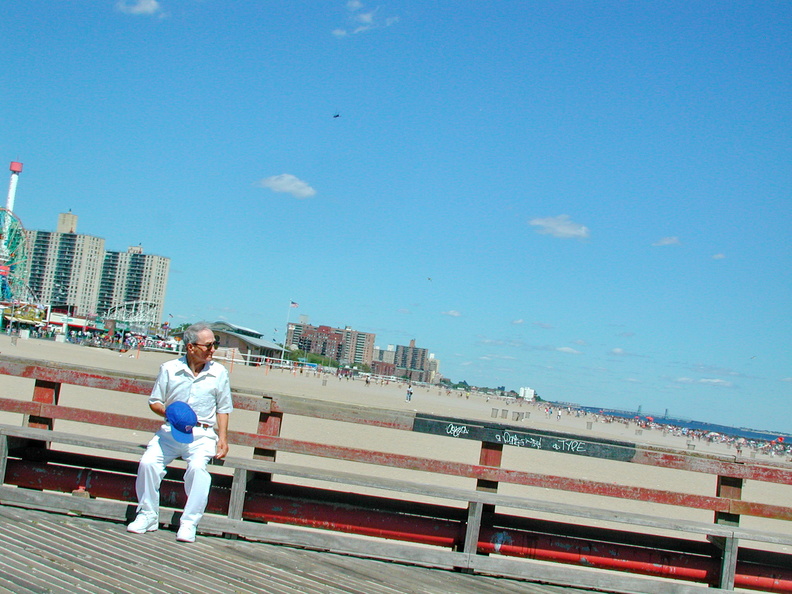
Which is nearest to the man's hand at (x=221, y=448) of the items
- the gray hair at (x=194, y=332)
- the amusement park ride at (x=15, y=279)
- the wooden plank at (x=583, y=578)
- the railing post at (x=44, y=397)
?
the gray hair at (x=194, y=332)

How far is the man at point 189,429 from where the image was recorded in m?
4.42

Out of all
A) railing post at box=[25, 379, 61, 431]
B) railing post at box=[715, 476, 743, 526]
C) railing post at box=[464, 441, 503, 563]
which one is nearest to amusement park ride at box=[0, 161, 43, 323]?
railing post at box=[25, 379, 61, 431]

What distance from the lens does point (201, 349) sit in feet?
15.3

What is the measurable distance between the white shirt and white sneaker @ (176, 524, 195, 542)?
68cm

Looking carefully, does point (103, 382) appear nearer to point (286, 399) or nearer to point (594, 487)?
point (286, 399)

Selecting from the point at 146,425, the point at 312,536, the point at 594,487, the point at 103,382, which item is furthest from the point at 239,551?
the point at 594,487

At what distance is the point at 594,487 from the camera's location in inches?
191

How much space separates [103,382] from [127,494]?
844mm

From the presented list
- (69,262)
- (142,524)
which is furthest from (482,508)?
(69,262)

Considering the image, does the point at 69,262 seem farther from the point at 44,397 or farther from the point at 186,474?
the point at 186,474

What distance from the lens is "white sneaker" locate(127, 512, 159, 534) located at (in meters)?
4.41

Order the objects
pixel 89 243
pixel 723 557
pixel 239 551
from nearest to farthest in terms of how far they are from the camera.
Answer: pixel 239 551 < pixel 723 557 < pixel 89 243

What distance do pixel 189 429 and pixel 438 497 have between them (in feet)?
5.86

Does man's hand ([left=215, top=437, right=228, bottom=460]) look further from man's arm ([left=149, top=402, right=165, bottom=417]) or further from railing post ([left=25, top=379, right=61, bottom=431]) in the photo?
railing post ([left=25, top=379, right=61, bottom=431])
